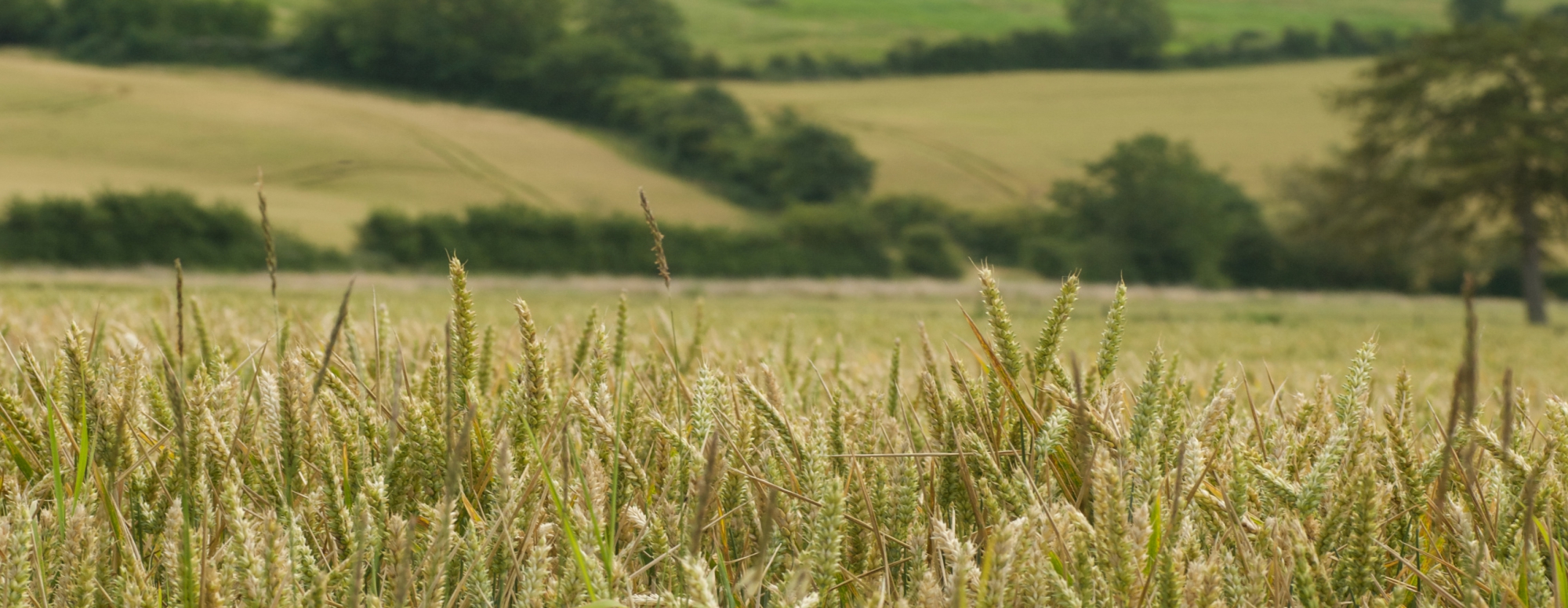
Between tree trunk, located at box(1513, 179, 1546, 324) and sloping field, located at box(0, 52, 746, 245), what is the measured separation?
41105mm

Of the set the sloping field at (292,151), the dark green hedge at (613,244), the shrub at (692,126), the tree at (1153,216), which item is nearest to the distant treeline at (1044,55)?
the shrub at (692,126)

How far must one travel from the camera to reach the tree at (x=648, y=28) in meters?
89.0

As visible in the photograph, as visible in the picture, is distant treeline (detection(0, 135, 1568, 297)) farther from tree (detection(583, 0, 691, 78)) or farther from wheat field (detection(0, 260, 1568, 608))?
wheat field (detection(0, 260, 1568, 608))

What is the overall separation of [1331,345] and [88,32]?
3434 inches

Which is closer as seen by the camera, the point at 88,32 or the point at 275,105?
the point at 275,105

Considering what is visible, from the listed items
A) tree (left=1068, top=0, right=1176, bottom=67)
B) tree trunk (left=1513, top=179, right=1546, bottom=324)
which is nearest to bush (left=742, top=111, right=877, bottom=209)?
tree (left=1068, top=0, right=1176, bottom=67)

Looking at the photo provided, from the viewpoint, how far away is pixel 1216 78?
87875 millimetres

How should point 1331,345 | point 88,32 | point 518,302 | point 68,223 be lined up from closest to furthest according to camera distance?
point 518,302 → point 1331,345 → point 68,223 → point 88,32

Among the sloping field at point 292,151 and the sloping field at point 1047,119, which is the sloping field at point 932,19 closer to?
the sloping field at point 1047,119

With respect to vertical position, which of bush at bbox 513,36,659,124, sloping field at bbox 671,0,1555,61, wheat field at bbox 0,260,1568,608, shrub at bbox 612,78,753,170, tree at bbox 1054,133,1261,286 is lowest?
wheat field at bbox 0,260,1568,608

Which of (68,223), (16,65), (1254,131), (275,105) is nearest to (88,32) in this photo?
(16,65)

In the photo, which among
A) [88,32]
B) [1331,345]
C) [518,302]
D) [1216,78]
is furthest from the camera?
[1216,78]

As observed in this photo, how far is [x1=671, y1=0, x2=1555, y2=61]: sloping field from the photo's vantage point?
96625 millimetres

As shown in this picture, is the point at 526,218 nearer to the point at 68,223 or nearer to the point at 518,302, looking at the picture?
the point at 68,223
